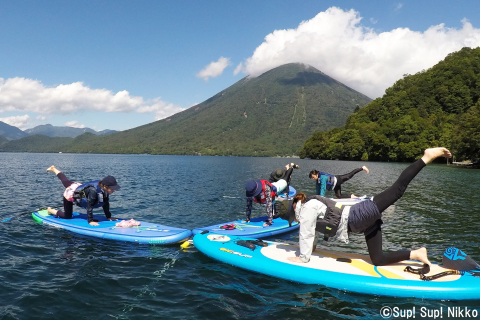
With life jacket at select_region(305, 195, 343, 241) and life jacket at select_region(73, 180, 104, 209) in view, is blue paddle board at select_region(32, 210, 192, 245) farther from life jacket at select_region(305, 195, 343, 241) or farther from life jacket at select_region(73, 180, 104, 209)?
life jacket at select_region(305, 195, 343, 241)

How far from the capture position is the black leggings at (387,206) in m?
7.53

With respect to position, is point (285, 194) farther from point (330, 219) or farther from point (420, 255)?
point (420, 255)

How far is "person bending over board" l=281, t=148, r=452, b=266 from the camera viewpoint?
25.4ft

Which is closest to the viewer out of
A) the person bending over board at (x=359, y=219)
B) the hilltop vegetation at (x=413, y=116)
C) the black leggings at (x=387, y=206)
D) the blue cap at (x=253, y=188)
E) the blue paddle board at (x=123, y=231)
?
the black leggings at (x=387, y=206)

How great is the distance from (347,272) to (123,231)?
336 inches

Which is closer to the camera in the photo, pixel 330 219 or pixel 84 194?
pixel 330 219

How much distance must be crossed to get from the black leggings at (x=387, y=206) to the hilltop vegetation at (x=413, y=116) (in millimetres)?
86940

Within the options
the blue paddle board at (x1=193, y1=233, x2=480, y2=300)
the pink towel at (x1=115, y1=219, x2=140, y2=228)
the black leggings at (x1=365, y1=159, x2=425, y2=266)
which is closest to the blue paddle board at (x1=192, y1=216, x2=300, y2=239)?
the blue paddle board at (x1=193, y1=233, x2=480, y2=300)

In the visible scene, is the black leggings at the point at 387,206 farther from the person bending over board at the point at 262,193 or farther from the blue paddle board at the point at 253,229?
the person bending over board at the point at 262,193

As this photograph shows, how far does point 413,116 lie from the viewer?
105 meters

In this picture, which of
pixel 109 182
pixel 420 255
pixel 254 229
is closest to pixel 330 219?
pixel 420 255

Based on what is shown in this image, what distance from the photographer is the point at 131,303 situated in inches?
292

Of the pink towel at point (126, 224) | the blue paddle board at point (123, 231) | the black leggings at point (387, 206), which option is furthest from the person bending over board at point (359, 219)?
the pink towel at point (126, 224)

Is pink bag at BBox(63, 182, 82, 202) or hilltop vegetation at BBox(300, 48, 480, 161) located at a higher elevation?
hilltop vegetation at BBox(300, 48, 480, 161)
